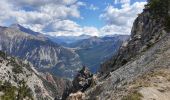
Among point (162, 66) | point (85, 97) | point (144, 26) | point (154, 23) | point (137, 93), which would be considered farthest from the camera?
point (144, 26)

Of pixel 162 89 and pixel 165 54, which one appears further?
pixel 165 54

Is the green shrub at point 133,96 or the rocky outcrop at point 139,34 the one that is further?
the rocky outcrop at point 139,34

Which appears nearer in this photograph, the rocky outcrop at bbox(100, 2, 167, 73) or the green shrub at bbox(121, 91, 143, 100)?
the green shrub at bbox(121, 91, 143, 100)

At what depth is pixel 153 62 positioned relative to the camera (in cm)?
4453

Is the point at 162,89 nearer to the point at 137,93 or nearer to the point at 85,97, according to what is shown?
the point at 137,93

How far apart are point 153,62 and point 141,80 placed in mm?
9648

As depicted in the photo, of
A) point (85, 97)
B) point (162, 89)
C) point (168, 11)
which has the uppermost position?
point (168, 11)

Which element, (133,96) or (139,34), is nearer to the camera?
(133,96)

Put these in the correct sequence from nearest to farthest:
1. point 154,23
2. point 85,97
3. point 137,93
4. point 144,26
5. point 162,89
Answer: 1. point 137,93
2. point 162,89
3. point 85,97
4. point 154,23
5. point 144,26

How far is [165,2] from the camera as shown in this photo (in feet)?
375

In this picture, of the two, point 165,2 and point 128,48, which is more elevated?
point 165,2

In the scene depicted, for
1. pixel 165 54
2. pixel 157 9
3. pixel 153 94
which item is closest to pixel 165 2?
pixel 157 9

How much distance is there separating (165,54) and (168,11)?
65479mm

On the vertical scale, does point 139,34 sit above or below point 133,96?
above
